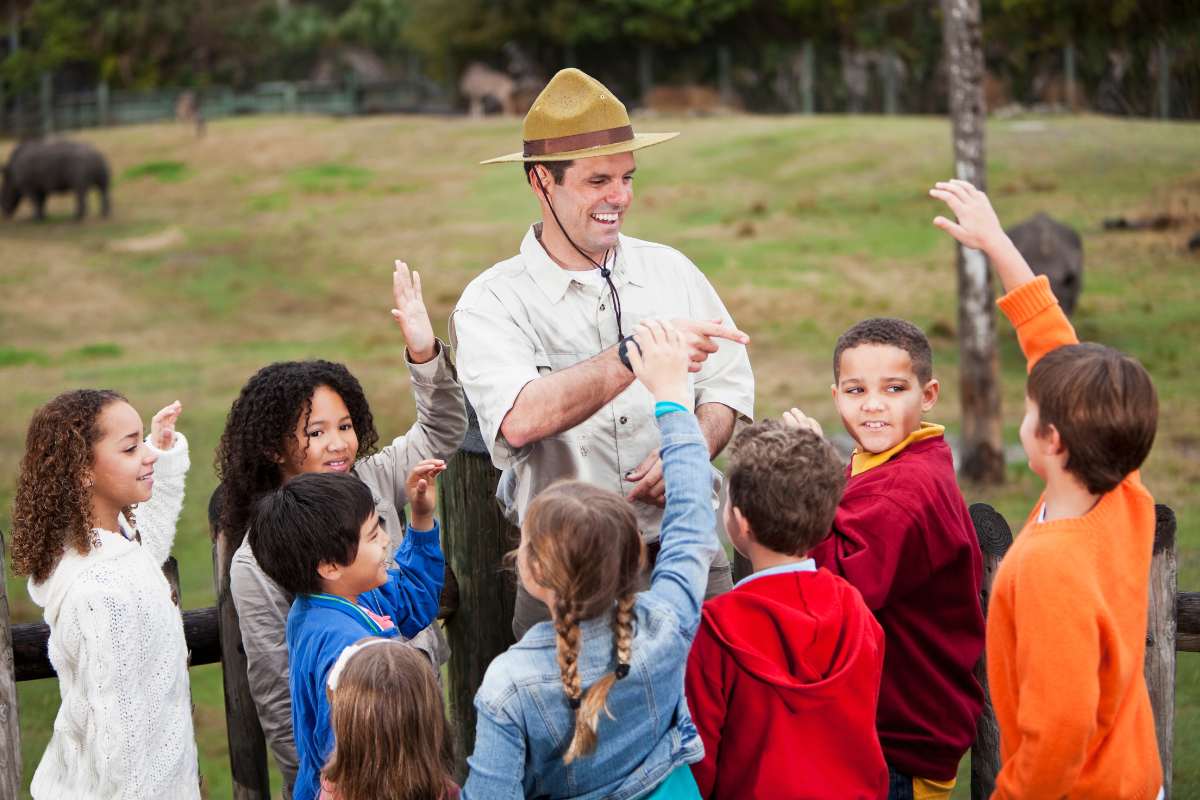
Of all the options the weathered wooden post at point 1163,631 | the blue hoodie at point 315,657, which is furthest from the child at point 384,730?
the weathered wooden post at point 1163,631

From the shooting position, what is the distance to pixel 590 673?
2748mm

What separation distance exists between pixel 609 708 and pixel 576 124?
1589mm

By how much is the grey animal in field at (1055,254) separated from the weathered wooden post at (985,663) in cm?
1074

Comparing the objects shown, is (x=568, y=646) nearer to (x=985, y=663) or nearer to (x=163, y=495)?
(x=985, y=663)

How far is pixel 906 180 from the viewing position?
21016mm

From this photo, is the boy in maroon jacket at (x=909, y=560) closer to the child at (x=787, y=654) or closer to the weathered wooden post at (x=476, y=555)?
the child at (x=787, y=654)

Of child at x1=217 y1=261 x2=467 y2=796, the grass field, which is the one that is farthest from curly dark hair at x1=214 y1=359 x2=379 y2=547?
the grass field

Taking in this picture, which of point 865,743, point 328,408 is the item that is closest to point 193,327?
point 328,408

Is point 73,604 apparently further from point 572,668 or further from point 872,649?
point 872,649

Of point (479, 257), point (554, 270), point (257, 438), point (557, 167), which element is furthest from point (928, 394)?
point (479, 257)

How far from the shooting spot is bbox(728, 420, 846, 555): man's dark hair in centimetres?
296

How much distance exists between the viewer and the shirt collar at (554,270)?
370 cm

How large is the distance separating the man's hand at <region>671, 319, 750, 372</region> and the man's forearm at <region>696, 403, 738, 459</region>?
36cm

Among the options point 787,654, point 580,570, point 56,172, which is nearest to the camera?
point 580,570
